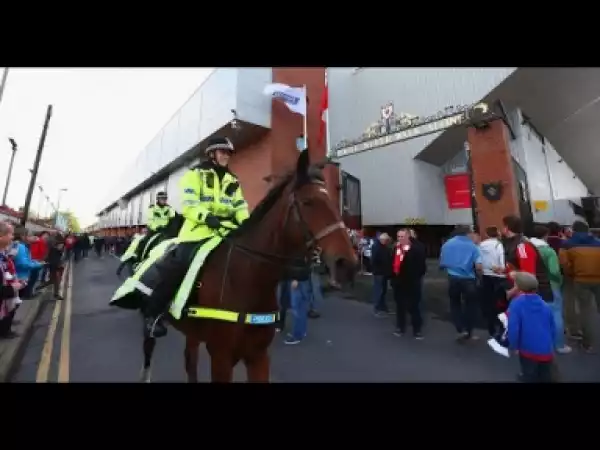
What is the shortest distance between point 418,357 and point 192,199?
4.44m

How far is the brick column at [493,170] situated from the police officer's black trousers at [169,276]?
12239 mm

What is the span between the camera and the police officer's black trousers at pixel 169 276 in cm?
275

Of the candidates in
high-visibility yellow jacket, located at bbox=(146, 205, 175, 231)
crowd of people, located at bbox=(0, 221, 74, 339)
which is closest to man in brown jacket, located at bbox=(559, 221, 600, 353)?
high-visibility yellow jacket, located at bbox=(146, 205, 175, 231)

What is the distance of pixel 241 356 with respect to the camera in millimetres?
2586

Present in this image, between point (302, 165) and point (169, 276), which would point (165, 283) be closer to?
point (169, 276)

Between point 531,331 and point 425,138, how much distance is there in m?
23.6

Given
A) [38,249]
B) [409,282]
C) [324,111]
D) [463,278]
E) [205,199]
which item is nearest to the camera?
[205,199]

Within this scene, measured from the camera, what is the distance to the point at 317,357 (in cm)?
500

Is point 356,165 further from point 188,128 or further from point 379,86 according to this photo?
point 188,128

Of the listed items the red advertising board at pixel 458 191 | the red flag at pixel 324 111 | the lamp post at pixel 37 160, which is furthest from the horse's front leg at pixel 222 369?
the lamp post at pixel 37 160

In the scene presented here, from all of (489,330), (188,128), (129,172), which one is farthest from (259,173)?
(129,172)

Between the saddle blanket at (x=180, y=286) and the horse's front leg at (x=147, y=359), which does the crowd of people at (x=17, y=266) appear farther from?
the saddle blanket at (x=180, y=286)

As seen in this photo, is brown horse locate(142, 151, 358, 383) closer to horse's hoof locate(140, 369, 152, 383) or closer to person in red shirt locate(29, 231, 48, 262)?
horse's hoof locate(140, 369, 152, 383)

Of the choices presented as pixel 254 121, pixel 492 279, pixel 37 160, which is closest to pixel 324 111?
pixel 254 121
